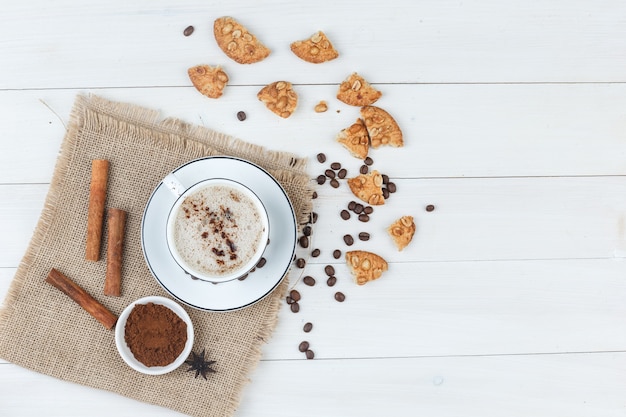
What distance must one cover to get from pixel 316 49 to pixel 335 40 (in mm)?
81

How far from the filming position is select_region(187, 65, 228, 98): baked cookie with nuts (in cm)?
187

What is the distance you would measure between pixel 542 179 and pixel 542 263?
266mm

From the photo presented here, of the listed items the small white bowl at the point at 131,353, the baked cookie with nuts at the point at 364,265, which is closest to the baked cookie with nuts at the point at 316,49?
the baked cookie with nuts at the point at 364,265

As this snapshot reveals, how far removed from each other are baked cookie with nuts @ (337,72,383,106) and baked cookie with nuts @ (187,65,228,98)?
356 mm

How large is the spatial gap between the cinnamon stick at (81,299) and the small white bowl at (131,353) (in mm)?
57

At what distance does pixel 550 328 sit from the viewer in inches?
78.9

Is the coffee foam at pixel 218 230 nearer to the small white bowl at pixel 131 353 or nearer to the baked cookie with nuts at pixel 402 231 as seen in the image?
the small white bowl at pixel 131 353

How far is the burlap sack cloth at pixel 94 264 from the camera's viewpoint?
1.86m

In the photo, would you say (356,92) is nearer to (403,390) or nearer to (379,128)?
(379,128)

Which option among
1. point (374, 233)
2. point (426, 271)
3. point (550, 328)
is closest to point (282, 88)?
point (374, 233)

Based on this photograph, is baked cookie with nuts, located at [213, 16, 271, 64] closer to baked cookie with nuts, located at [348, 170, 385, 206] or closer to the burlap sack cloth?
the burlap sack cloth

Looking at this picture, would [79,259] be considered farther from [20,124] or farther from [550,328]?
[550,328]

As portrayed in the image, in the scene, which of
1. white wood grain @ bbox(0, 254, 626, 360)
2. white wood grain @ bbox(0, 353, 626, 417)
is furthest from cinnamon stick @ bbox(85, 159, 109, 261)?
white wood grain @ bbox(0, 254, 626, 360)

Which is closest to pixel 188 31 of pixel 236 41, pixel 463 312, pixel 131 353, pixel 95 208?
pixel 236 41
